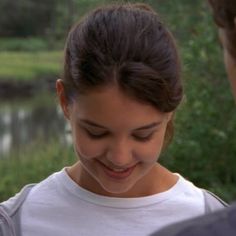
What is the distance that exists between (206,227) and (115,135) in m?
0.75

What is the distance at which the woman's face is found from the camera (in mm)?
1673

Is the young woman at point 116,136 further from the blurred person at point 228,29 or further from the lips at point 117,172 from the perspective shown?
the blurred person at point 228,29

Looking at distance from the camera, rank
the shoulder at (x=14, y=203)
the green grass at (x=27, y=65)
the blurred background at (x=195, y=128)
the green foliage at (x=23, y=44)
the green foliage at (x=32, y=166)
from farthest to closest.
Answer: the green foliage at (x=23, y=44), the green grass at (x=27, y=65), the green foliage at (x=32, y=166), the blurred background at (x=195, y=128), the shoulder at (x=14, y=203)

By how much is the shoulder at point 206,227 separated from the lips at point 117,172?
749 millimetres

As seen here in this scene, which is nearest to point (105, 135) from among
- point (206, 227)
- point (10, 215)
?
point (10, 215)

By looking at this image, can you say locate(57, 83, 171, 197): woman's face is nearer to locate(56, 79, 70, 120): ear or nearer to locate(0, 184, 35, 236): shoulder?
locate(56, 79, 70, 120): ear

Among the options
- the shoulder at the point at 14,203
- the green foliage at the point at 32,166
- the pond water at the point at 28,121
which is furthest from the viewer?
the pond water at the point at 28,121

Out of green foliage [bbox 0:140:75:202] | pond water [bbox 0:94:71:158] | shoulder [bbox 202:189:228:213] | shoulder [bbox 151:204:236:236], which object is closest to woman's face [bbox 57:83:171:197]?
shoulder [bbox 202:189:228:213]

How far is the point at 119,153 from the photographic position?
65.8 inches

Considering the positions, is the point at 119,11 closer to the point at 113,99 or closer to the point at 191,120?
the point at 113,99

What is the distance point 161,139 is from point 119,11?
33 centimetres

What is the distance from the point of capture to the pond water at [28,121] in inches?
450

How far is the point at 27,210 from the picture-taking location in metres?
1.85

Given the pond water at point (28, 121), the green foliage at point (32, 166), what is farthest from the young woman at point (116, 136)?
the pond water at point (28, 121)
